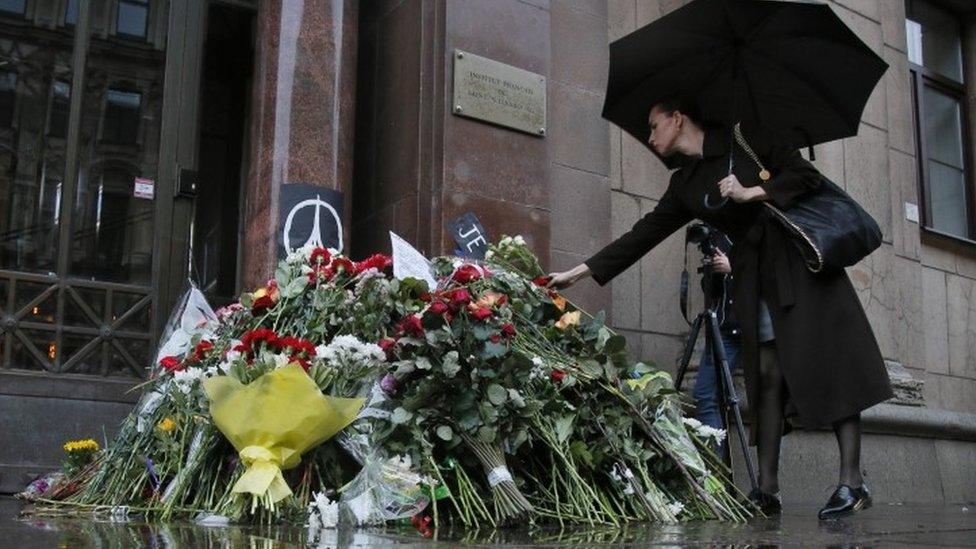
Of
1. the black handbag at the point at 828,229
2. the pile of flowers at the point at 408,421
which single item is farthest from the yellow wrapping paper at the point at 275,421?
the black handbag at the point at 828,229

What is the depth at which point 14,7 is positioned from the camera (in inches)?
236

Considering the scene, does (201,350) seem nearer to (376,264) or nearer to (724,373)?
→ (376,264)

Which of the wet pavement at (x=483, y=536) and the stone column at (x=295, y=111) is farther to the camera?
the stone column at (x=295, y=111)

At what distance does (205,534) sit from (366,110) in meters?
4.15

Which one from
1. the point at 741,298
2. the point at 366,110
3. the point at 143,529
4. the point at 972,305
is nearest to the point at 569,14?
the point at 366,110

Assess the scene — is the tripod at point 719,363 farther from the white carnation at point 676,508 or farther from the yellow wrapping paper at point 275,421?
the yellow wrapping paper at point 275,421

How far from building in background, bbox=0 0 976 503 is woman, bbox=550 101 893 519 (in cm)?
173

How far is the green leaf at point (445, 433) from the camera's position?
3114 mm

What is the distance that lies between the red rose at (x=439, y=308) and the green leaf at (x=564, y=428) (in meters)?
0.55

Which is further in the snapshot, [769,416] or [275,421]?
[769,416]

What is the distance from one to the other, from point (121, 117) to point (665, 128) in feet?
10.7

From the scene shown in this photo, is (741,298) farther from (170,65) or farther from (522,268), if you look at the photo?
(170,65)

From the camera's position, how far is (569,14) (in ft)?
21.7

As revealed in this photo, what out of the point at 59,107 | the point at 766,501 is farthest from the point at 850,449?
the point at 59,107
